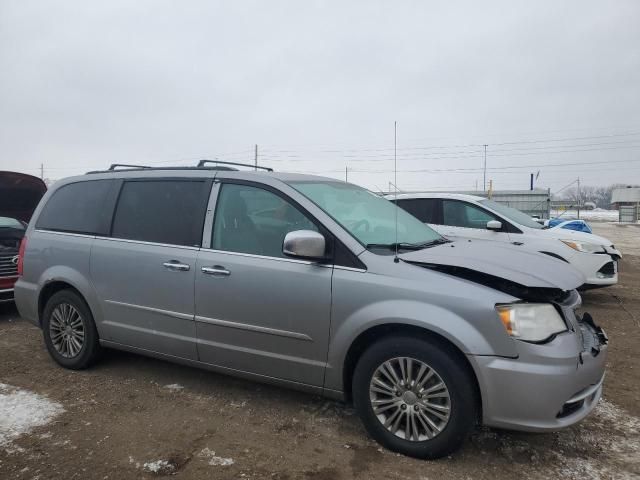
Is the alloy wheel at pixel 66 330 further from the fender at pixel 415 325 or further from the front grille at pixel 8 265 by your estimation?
the fender at pixel 415 325

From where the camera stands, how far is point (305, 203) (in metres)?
3.45

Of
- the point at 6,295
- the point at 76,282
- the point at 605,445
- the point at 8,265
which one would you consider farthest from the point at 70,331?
the point at 605,445

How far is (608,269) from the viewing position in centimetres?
725

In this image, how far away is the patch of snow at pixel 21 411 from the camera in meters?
3.35

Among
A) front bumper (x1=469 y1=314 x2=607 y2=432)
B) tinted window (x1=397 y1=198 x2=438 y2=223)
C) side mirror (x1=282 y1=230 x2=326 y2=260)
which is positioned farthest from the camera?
tinted window (x1=397 y1=198 x2=438 y2=223)

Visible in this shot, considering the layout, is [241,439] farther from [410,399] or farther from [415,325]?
[415,325]

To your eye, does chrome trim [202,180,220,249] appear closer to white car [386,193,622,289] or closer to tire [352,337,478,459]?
tire [352,337,478,459]

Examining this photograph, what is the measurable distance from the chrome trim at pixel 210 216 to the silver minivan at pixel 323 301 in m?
Result: 0.01

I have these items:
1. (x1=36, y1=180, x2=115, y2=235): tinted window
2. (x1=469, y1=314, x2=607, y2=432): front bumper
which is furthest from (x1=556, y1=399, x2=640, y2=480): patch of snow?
(x1=36, y1=180, x2=115, y2=235): tinted window

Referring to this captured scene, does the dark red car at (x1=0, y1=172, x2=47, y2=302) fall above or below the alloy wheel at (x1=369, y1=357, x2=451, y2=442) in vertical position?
above

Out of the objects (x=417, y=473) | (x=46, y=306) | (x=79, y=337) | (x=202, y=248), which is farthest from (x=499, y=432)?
(x=46, y=306)

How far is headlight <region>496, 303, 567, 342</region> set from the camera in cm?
275

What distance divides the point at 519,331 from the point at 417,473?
98 centimetres

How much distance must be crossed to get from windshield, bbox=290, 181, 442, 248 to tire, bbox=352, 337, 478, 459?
0.76 meters
